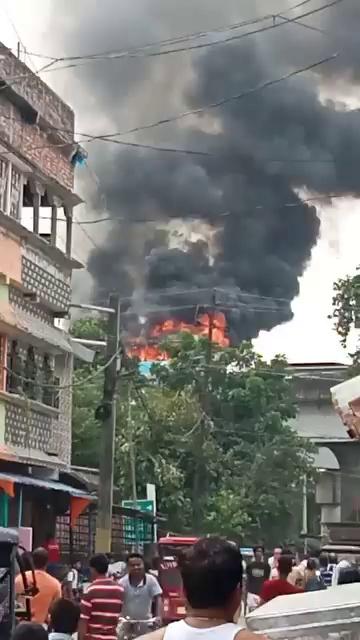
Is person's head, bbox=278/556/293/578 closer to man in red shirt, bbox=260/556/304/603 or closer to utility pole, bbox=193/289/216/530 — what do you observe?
man in red shirt, bbox=260/556/304/603

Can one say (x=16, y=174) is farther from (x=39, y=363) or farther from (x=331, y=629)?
(x=331, y=629)

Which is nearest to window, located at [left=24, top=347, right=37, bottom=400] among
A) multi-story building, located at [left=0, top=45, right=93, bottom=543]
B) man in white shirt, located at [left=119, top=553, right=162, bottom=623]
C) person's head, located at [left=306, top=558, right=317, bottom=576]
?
multi-story building, located at [left=0, top=45, right=93, bottom=543]

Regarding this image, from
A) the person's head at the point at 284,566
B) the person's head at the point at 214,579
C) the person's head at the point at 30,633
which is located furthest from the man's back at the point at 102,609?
the person's head at the point at 214,579

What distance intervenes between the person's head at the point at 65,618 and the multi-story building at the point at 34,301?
46.8 ft

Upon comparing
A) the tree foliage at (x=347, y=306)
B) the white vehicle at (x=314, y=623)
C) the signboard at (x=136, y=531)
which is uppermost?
the tree foliage at (x=347, y=306)

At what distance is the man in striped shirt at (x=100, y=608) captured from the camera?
10531mm

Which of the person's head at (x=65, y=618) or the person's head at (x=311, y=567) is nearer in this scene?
the person's head at (x=65, y=618)

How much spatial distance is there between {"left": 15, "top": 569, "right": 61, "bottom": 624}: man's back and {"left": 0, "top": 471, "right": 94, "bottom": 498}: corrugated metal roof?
11310mm

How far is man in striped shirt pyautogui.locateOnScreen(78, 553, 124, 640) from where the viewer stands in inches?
415

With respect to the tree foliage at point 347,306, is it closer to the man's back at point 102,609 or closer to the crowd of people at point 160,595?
the crowd of people at point 160,595

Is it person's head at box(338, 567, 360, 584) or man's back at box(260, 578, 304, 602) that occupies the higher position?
person's head at box(338, 567, 360, 584)

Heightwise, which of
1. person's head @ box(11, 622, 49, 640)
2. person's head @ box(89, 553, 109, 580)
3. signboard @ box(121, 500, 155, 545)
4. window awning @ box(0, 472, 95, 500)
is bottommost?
person's head @ box(11, 622, 49, 640)

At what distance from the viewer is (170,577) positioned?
20047 mm

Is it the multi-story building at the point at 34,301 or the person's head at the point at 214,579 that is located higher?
the multi-story building at the point at 34,301
